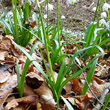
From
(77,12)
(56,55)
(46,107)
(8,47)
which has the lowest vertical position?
(46,107)

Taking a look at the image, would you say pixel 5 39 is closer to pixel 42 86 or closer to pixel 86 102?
pixel 42 86

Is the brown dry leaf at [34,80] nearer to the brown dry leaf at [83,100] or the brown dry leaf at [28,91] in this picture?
the brown dry leaf at [28,91]

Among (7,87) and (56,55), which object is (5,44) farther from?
(7,87)

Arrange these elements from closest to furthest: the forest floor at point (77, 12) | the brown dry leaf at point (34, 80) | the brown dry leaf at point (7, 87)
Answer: the brown dry leaf at point (7, 87) → the brown dry leaf at point (34, 80) → the forest floor at point (77, 12)

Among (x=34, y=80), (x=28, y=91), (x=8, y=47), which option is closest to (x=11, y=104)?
(x=28, y=91)

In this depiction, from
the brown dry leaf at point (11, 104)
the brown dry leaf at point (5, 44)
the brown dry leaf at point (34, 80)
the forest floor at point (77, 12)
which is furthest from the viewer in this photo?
the forest floor at point (77, 12)

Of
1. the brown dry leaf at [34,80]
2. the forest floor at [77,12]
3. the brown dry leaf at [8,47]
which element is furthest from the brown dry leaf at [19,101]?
the forest floor at [77,12]

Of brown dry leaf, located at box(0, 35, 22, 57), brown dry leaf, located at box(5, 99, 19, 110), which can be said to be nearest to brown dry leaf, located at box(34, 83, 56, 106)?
brown dry leaf, located at box(5, 99, 19, 110)
